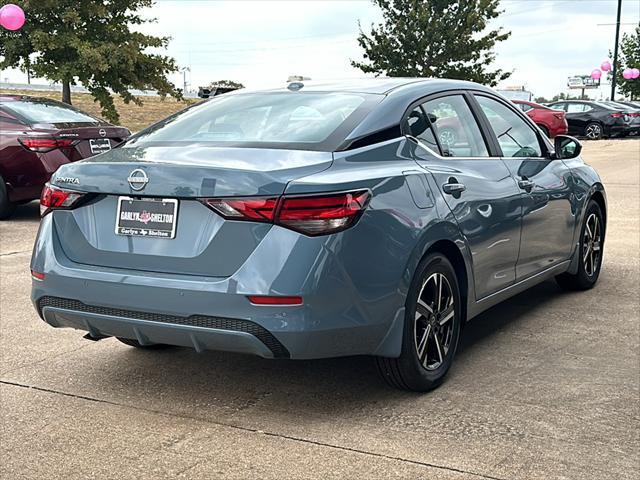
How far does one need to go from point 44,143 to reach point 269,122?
669 centimetres

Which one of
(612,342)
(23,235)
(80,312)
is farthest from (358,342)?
(23,235)

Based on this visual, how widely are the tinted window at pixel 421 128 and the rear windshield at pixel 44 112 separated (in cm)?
725

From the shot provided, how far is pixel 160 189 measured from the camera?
391 centimetres

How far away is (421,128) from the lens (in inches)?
185

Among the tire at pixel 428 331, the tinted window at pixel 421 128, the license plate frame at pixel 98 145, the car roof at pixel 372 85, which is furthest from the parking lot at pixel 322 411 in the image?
the license plate frame at pixel 98 145

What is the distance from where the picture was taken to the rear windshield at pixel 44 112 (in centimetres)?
1091

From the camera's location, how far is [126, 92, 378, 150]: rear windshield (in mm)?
4258

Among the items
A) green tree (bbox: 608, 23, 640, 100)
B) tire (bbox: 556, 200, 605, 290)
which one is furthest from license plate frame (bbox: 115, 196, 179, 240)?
green tree (bbox: 608, 23, 640, 100)

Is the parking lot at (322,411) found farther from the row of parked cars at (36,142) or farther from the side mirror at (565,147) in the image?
the row of parked cars at (36,142)

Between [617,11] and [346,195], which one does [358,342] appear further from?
[617,11]

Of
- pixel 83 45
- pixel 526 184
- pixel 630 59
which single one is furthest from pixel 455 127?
pixel 630 59

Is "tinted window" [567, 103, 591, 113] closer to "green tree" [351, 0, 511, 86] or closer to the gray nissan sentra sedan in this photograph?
"green tree" [351, 0, 511, 86]

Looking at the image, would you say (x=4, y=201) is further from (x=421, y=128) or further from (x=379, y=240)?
(x=379, y=240)

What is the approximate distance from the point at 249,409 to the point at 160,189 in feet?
3.59
